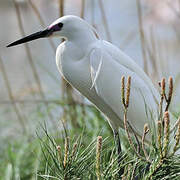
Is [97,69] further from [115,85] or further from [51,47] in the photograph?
[51,47]

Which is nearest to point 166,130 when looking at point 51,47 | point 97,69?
point 97,69

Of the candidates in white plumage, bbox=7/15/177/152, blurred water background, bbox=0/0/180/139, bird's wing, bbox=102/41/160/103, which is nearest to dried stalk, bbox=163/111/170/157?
white plumage, bbox=7/15/177/152

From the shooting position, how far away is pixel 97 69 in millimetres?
970

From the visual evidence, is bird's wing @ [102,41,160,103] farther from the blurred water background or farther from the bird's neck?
the blurred water background

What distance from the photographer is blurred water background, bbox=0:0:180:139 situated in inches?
70.7

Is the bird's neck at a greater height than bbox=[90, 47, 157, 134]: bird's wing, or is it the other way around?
the bird's neck

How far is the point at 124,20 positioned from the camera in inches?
142

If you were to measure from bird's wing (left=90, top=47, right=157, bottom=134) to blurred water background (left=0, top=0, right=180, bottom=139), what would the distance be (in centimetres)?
39

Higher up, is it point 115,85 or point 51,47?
point 51,47

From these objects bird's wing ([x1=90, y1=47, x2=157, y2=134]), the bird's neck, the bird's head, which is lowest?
bird's wing ([x1=90, y1=47, x2=157, y2=134])

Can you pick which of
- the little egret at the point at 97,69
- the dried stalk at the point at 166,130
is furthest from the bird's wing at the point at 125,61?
the dried stalk at the point at 166,130

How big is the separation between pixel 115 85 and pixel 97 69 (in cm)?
9

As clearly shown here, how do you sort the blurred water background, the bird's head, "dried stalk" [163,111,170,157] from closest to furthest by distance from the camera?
"dried stalk" [163,111,170,157] < the bird's head < the blurred water background

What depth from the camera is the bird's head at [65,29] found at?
925 mm
